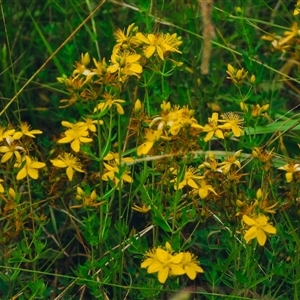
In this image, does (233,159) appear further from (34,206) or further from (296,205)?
(34,206)

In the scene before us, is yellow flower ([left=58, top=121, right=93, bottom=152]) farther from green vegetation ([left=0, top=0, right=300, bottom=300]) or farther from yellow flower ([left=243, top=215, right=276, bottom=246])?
yellow flower ([left=243, top=215, right=276, bottom=246])

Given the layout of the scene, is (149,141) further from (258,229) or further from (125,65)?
(258,229)

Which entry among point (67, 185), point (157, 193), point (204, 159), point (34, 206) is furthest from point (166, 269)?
point (67, 185)

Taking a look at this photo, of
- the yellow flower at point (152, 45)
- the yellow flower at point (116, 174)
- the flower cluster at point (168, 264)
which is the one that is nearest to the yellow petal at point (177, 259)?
the flower cluster at point (168, 264)

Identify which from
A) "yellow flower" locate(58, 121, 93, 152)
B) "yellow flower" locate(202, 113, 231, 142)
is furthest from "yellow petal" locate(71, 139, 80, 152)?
"yellow flower" locate(202, 113, 231, 142)

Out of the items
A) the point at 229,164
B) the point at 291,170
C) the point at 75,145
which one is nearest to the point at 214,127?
the point at 229,164
